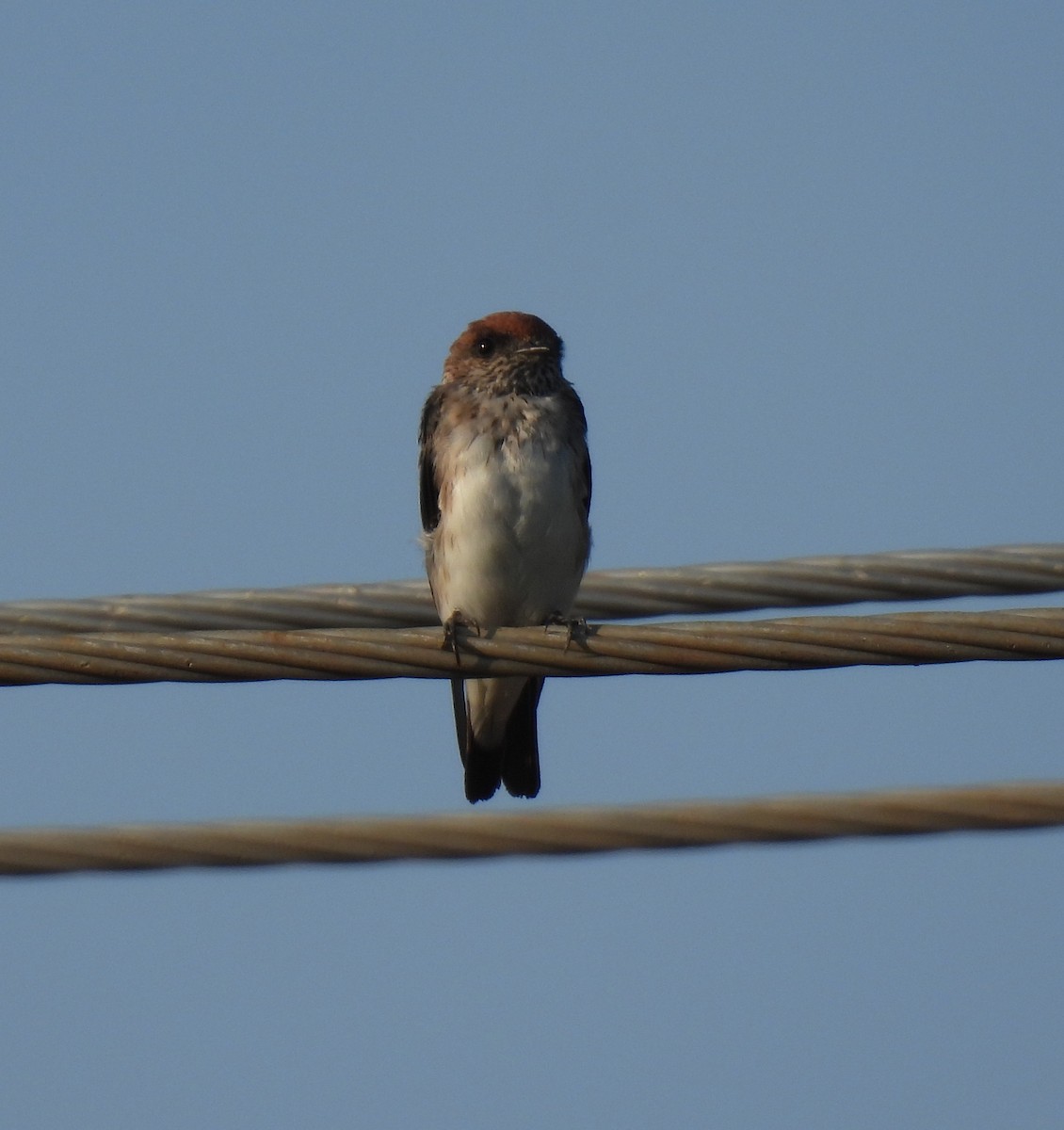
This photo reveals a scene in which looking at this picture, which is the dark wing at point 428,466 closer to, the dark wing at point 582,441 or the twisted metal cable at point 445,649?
the dark wing at point 582,441

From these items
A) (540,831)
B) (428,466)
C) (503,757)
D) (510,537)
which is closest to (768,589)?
(510,537)

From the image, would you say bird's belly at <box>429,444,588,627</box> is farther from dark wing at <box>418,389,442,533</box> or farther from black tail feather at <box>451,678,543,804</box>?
black tail feather at <box>451,678,543,804</box>

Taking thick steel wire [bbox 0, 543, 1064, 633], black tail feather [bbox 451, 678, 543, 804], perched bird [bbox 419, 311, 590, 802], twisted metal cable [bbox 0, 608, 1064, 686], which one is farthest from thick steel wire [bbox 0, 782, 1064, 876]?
black tail feather [bbox 451, 678, 543, 804]

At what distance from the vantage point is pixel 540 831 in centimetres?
448

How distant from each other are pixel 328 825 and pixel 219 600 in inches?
102

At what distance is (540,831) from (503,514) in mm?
4250

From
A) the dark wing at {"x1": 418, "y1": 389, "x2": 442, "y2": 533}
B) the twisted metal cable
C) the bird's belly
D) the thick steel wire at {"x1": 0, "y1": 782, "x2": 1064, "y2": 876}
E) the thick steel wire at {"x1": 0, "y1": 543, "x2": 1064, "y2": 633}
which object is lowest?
the thick steel wire at {"x1": 0, "y1": 782, "x2": 1064, "y2": 876}

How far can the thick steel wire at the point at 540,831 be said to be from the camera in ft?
14.7

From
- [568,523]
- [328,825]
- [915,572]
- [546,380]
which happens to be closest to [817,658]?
[328,825]

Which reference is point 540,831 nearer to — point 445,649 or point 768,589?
point 445,649

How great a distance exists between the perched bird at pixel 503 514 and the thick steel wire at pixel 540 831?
381 cm

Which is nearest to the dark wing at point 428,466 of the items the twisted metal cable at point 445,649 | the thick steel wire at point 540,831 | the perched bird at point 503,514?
the perched bird at point 503,514

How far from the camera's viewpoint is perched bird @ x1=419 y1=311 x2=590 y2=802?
28.4 feet

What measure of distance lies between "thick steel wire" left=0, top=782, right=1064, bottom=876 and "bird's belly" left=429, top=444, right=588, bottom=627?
4032mm
